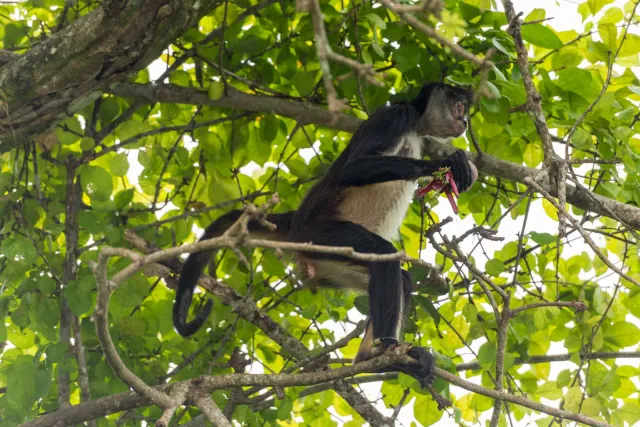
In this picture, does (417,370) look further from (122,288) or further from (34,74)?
(34,74)

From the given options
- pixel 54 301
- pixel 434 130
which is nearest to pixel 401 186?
pixel 434 130

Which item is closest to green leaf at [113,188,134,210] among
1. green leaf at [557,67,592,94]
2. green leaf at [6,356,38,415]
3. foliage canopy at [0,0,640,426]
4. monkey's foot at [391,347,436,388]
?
foliage canopy at [0,0,640,426]

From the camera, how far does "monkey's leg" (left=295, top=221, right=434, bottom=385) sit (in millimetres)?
3498

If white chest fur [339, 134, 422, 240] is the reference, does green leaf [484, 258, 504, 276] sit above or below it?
below

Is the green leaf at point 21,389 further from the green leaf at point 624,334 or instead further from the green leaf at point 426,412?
the green leaf at point 624,334

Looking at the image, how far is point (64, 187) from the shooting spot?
4.23 meters

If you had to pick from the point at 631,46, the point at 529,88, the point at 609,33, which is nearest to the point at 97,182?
the point at 529,88

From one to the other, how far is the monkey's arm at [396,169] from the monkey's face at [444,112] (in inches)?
26.1

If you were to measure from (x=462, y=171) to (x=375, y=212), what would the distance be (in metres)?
0.88

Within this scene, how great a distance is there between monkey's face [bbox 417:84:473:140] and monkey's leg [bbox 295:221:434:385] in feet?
3.27

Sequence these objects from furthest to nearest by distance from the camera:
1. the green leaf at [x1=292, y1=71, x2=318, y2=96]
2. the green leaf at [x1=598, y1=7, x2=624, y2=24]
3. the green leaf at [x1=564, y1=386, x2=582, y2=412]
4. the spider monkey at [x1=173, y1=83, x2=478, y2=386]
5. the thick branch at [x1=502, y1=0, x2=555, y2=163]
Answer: the green leaf at [x1=292, y1=71, x2=318, y2=96], the green leaf at [x1=598, y1=7, x2=624, y2=24], the spider monkey at [x1=173, y1=83, x2=478, y2=386], the green leaf at [x1=564, y1=386, x2=582, y2=412], the thick branch at [x1=502, y1=0, x2=555, y2=163]

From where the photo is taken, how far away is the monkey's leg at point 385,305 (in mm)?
3498

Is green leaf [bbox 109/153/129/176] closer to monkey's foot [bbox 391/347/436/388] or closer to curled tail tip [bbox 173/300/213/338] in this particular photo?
curled tail tip [bbox 173/300/213/338]

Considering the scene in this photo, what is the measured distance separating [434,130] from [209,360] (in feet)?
6.01
